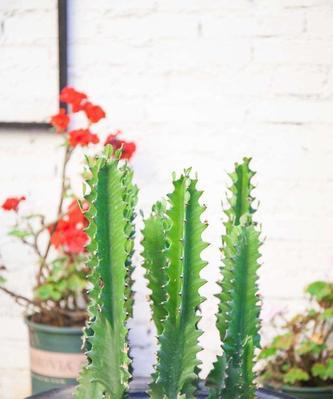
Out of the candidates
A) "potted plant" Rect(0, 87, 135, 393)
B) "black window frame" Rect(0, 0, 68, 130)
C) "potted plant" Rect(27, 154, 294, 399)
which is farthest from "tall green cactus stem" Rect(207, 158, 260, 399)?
"black window frame" Rect(0, 0, 68, 130)

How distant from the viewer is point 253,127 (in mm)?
2705

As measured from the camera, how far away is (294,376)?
247cm

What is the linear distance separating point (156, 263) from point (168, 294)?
0.20 feet

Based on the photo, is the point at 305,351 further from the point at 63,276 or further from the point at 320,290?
the point at 63,276

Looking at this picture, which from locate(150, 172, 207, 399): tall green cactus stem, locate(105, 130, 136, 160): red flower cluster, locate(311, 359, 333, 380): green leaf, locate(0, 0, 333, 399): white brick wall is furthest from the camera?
locate(0, 0, 333, 399): white brick wall

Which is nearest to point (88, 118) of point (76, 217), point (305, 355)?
point (76, 217)

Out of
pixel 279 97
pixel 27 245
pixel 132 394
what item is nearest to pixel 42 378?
pixel 27 245

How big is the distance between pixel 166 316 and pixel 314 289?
179cm

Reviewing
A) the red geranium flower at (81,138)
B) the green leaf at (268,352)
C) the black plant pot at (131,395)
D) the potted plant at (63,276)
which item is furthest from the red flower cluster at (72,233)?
the black plant pot at (131,395)

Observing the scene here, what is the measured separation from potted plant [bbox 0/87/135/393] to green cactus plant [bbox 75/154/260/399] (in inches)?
63.3

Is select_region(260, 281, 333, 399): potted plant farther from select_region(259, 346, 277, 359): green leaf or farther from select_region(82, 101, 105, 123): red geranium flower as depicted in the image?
select_region(82, 101, 105, 123): red geranium flower

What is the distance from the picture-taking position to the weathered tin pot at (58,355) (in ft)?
8.43

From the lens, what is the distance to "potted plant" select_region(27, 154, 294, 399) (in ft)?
2.81

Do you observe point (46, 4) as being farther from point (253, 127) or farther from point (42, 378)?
point (42, 378)
